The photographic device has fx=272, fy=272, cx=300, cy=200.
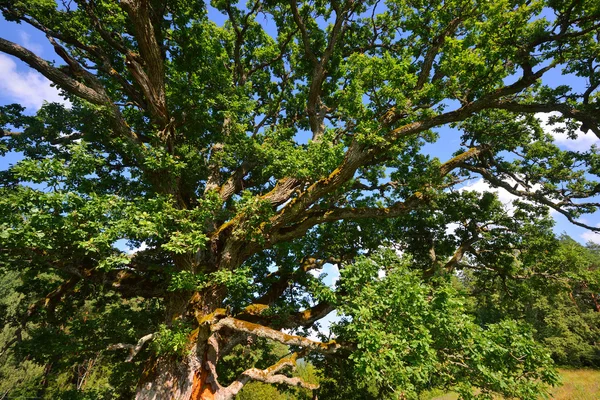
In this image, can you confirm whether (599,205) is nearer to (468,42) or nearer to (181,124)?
(468,42)

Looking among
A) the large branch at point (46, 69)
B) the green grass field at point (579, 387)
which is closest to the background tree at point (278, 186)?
the large branch at point (46, 69)

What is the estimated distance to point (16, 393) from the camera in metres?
10.8

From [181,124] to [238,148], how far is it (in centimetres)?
216

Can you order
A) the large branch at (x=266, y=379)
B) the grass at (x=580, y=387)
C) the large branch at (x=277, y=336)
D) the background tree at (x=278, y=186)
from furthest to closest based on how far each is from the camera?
the grass at (x=580, y=387) → the large branch at (x=266, y=379) → the large branch at (x=277, y=336) → the background tree at (x=278, y=186)

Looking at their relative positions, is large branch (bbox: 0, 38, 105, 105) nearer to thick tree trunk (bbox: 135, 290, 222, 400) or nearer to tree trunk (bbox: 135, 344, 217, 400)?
thick tree trunk (bbox: 135, 290, 222, 400)

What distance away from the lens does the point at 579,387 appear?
17812mm

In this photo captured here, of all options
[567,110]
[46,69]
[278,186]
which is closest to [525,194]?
[567,110]

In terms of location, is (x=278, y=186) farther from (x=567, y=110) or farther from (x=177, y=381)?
(x=567, y=110)

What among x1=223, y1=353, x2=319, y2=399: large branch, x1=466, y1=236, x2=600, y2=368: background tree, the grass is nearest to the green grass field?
the grass

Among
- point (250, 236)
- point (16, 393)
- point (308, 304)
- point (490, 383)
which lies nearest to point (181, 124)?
point (250, 236)

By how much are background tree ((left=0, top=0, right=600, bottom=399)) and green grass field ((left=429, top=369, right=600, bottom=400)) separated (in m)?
12.8

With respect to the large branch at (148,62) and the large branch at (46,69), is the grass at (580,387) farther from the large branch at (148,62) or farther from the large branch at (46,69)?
the large branch at (46,69)

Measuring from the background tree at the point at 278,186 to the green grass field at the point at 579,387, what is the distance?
12816mm

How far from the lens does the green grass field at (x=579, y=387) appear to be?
15828 millimetres
